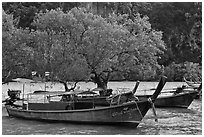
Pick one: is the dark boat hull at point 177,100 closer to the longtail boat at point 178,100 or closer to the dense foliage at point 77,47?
the longtail boat at point 178,100

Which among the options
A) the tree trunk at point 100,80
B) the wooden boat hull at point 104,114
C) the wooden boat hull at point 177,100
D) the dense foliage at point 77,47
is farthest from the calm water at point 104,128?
the tree trunk at point 100,80

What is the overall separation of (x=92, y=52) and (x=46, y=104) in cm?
791

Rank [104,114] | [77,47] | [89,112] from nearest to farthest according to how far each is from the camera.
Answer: [104,114], [89,112], [77,47]

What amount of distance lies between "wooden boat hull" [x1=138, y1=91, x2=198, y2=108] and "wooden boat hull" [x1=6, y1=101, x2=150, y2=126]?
11.0 metres

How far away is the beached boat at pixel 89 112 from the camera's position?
23.4 m

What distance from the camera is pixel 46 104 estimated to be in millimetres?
27094

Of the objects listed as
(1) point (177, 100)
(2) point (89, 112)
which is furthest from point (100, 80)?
(2) point (89, 112)

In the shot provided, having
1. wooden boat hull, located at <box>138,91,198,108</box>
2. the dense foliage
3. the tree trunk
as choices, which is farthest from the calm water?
the tree trunk

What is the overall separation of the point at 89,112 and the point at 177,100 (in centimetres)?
1209

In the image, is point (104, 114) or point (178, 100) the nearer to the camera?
point (104, 114)

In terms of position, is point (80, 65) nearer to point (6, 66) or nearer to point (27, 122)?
point (6, 66)

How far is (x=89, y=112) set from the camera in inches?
966

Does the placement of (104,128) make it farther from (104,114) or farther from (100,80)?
(100,80)

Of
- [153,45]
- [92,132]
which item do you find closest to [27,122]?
[92,132]
